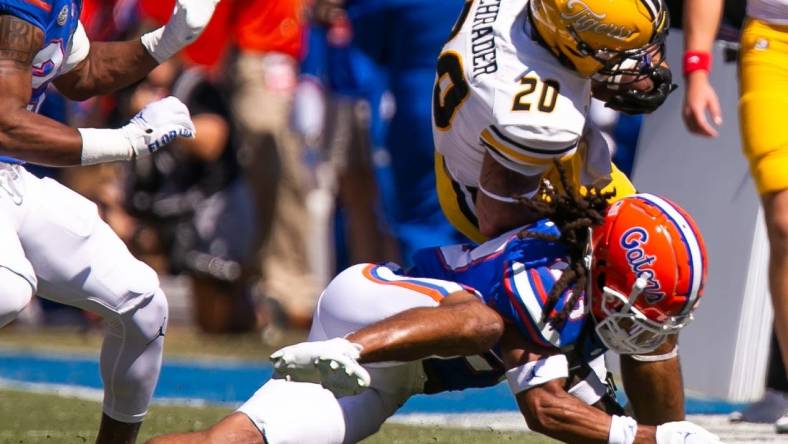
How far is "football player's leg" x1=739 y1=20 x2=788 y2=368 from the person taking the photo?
16.6 ft

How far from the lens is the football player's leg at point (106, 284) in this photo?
4520mm

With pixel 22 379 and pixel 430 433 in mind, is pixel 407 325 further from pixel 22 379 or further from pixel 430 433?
pixel 22 379

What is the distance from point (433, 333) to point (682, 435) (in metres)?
0.63

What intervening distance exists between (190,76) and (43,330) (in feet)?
6.37

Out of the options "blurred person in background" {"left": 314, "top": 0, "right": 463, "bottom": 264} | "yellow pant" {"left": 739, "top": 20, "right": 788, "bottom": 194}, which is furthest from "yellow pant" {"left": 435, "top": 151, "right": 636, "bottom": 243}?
"blurred person in background" {"left": 314, "top": 0, "right": 463, "bottom": 264}

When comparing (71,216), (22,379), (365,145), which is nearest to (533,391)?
(71,216)

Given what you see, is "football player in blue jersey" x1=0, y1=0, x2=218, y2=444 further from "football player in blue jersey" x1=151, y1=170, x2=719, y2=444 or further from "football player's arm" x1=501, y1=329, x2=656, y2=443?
"football player's arm" x1=501, y1=329, x2=656, y2=443

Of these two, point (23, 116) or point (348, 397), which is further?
point (23, 116)

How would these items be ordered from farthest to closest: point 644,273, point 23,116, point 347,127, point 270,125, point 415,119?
point 270,125, point 347,127, point 415,119, point 23,116, point 644,273

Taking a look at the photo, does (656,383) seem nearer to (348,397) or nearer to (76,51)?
(348,397)

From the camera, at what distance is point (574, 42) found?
4.45m

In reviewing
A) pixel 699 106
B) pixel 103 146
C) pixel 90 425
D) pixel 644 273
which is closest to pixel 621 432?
pixel 644 273

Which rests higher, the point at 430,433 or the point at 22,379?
the point at 430,433

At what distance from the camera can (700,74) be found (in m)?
5.16
